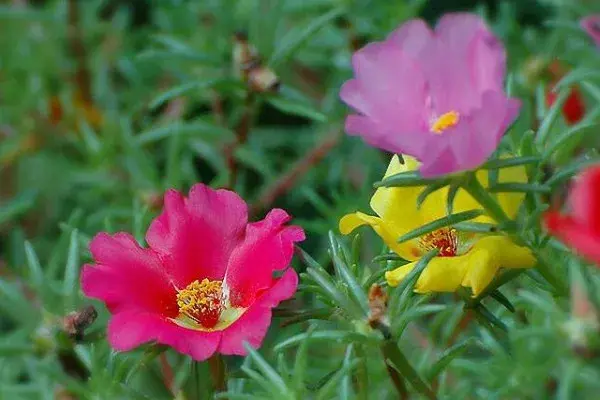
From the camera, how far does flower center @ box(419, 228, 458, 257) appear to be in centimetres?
76

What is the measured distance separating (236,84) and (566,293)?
55 centimetres

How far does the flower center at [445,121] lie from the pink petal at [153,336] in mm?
235

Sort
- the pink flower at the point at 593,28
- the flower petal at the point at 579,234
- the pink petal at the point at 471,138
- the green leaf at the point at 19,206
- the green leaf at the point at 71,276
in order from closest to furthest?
1. the flower petal at the point at 579,234
2. the pink petal at the point at 471,138
3. the green leaf at the point at 71,276
4. the pink flower at the point at 593,28
5. the green leaf at the point at 19,206

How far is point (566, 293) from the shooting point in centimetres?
72

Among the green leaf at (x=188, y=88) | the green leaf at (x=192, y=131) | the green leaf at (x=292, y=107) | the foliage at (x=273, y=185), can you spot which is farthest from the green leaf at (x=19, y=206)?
the green leaf at (x=292, y=107)

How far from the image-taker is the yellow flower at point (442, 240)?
2.31ft

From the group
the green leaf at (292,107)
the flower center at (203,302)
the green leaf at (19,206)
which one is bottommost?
the green leaf at (19,206)

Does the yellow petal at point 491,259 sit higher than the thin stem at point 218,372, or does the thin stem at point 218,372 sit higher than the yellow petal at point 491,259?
the yellow petal at point 491,259


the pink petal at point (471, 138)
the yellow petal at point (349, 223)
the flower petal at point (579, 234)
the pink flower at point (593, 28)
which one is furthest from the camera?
the pink flower at point (593, 28)

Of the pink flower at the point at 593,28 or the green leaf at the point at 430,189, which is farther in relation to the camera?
the pink flower at the point at 593,28

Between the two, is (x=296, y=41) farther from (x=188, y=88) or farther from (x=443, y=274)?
(x=443, y=274)

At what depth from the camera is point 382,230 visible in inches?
28.8

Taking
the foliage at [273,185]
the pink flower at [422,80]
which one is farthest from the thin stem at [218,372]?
the pink flower at [422,80]

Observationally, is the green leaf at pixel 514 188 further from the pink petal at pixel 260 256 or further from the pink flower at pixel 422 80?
the pink petal at pixel 260 256
